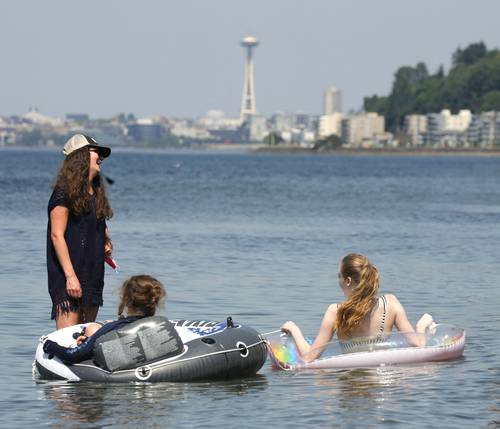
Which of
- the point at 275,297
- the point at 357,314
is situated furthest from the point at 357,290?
the point at 275,297

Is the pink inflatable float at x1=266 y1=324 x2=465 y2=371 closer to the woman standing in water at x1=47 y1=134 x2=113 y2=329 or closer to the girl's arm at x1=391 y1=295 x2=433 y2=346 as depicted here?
the girl's arm at x1=391 y1=295 x2=433 y2=346

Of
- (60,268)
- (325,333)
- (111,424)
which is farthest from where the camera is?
(325,333)

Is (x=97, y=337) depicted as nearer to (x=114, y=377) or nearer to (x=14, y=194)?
(x=114, y=377)

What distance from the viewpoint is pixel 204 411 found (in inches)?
438

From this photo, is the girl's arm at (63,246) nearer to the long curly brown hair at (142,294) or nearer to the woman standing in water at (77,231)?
the woman standing in water at (77,231)

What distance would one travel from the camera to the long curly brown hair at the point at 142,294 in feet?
37.0

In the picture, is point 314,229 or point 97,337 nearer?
point 97,337

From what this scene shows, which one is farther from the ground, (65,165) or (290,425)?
(65,165)

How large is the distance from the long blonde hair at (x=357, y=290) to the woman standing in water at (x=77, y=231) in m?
2.09

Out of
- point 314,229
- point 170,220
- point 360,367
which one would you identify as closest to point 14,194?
point 170,220

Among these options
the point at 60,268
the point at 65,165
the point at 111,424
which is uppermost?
the point at 65,165

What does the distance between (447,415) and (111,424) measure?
2454 mm

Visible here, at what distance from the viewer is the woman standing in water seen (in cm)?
1121

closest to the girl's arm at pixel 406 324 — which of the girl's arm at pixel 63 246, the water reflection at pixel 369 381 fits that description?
the water reflection at pixel 369 381
